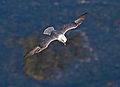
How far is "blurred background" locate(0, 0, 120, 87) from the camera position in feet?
220

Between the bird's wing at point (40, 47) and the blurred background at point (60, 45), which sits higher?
the blurred background at point (60, 45)

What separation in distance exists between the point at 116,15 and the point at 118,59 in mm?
5870

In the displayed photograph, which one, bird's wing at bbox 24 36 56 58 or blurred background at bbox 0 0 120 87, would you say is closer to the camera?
bird's wing at bbox 24 36 56 58

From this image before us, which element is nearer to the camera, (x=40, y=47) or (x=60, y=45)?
(x=40, y=47)

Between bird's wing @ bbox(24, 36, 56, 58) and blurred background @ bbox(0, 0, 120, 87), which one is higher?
blurred background @ bbox(0, 0, 120, 87)

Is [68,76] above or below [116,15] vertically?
below

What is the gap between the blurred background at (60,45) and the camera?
6700 centimetres

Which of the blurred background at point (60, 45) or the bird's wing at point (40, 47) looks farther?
the blurred background at point (60, 45)

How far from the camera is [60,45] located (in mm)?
69750

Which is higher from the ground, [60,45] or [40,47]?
[60,45]

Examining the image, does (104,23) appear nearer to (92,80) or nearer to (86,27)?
(86,27)

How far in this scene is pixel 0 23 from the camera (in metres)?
71.6

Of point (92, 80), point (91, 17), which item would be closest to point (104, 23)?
point (91, 17)

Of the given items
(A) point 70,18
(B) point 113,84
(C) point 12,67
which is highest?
(A) point 70,18
